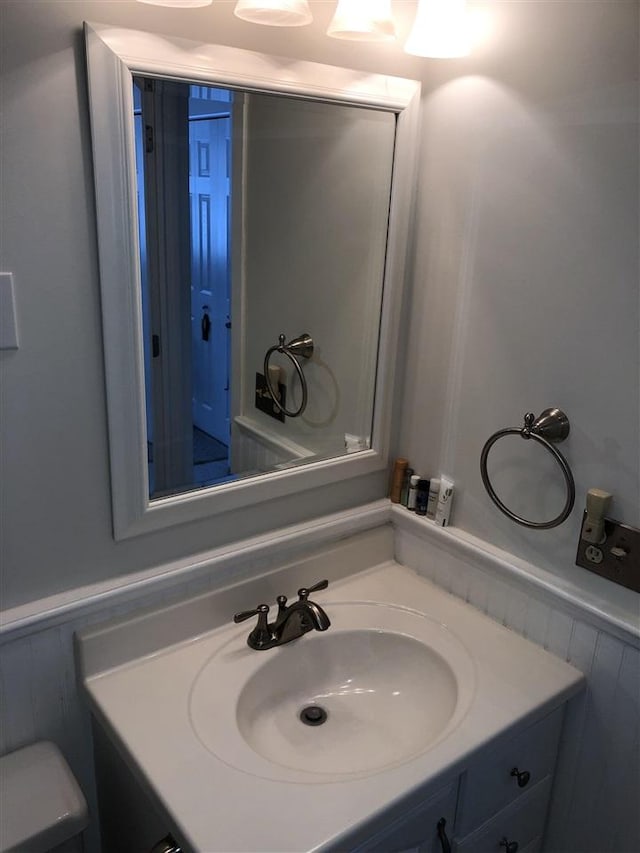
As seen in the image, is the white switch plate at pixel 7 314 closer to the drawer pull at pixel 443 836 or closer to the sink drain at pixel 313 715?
the sink drain at pixel 313 715

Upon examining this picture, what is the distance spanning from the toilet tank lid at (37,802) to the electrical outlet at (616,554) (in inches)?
38.0

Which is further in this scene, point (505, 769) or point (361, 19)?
point (505, 769)

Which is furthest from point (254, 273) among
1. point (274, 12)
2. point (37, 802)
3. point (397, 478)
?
point (37, 802)

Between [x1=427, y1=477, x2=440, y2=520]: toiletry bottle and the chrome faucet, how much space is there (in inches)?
13.3

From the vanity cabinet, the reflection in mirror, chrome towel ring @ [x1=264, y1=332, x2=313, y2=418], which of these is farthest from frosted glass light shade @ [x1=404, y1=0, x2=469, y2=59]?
the vanity cabinet

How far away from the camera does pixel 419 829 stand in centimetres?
113

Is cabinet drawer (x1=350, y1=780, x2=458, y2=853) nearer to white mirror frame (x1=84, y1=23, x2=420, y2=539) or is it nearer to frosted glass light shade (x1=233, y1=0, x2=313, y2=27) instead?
white mirror frame (x1=84, y1=23, x2=420, y2=539)

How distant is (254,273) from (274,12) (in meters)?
0.46

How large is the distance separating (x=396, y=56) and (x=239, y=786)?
4.28ft

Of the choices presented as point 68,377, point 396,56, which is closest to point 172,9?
point 396,56

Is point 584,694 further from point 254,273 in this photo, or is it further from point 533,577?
point 254,273

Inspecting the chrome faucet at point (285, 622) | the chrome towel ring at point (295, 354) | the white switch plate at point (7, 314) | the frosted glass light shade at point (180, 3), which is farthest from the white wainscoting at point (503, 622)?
the frosted glass light shade at point (180, 3)

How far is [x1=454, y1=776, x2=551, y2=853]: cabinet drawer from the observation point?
127cm

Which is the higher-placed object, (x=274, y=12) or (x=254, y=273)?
(x=274, y=12)
